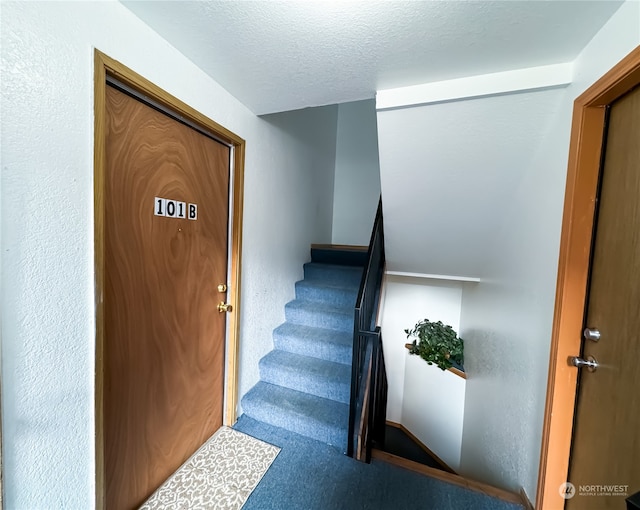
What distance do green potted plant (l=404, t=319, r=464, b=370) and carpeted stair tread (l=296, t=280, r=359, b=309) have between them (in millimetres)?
1026

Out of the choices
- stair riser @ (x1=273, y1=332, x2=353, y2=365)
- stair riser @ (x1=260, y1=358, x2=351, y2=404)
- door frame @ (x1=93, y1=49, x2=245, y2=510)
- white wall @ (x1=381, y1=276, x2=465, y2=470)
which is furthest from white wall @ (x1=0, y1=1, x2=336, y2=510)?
white wall @ (x1=381, y1=276, x2=465, y2=470)

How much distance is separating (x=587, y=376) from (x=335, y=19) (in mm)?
1803

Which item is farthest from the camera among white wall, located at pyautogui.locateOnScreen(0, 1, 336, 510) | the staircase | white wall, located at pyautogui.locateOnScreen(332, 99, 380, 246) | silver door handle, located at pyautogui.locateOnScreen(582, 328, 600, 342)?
white wall, located at pyautogui.locateOnScreen(332, 99, 380, 246)

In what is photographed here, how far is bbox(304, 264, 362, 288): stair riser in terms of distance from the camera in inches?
106

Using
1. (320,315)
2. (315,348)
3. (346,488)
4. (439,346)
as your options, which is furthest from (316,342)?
(439,346)

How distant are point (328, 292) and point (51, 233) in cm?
203

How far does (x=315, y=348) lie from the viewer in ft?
7.20

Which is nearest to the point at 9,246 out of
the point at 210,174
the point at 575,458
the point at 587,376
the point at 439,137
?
the point at 210,174

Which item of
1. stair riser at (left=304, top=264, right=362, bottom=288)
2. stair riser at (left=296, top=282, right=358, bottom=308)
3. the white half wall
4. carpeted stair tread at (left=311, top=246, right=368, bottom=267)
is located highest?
carpeted stair tread at (left=311, top=246, right=368, bottom=267)

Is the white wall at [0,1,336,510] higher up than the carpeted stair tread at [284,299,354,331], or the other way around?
the white wall at [0,1,336,510]

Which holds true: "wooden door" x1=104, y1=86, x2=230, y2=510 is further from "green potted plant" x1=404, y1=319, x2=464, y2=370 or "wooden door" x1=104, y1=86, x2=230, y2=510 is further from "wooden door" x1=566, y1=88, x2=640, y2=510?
"green potted plant" x1=404, y1=319, x2=464, y2=370

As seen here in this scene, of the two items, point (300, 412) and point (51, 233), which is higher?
point (51, 233)

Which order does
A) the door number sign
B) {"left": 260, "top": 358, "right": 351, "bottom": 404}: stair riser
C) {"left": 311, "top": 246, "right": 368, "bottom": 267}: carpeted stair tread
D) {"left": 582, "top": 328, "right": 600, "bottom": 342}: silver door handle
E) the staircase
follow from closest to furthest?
1. {"left": 582, "top": 328, "right": 600, "bottom": 342}: silver door handle
2. the door number sign
3. the staircase
4. {"left": 260, "top": 358, "right": 351, "bottom": 404}: stair riser
5. {"left": 311, "top": 246, "right": 368, "bottom": 267}: carpeted stair tread

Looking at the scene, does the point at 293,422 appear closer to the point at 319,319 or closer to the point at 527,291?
the point at 319,319
